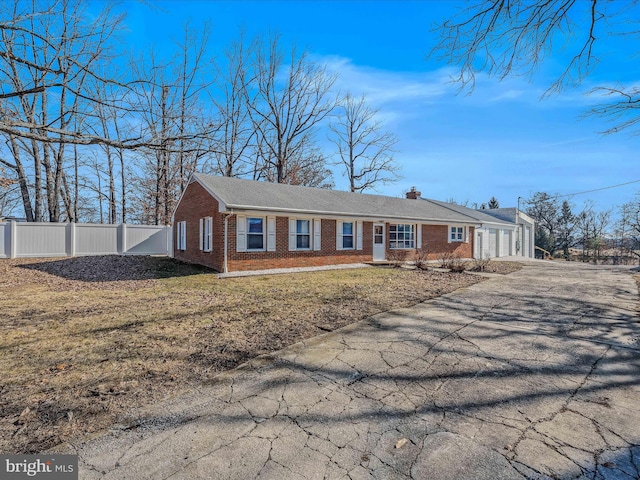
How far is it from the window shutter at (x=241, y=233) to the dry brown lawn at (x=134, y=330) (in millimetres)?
1820

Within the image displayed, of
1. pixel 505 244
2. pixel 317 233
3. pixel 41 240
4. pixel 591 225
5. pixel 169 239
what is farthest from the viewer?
pixel 591 225

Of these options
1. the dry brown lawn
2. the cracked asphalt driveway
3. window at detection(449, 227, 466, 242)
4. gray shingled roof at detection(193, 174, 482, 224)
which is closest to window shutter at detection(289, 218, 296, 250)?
gray shingled roof at detection(193, 174, 482, 224)

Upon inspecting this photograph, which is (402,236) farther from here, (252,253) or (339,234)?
(252,253)

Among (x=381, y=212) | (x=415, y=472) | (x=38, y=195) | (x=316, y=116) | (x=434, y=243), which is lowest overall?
(x=415, y=472)

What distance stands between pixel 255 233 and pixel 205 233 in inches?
105

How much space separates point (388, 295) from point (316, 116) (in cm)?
2500

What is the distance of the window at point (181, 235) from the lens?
57.4 feet

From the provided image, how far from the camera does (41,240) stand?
660 inches

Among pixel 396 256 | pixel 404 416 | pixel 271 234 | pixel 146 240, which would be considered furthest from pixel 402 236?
pixel 404 416

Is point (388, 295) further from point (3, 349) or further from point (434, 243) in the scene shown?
point (434, 243)

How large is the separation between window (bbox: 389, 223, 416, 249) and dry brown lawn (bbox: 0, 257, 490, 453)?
6.95 metres

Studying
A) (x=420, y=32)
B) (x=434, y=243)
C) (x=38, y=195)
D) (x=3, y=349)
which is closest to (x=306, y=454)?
(x=3, y=349)

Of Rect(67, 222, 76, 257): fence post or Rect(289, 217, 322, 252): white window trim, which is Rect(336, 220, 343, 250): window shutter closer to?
Rect(289, 217, 322, 252): white window trim

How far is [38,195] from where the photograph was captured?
71.2 feet
